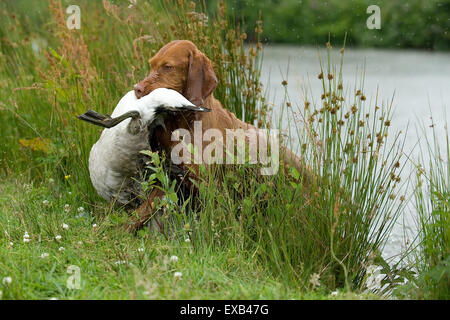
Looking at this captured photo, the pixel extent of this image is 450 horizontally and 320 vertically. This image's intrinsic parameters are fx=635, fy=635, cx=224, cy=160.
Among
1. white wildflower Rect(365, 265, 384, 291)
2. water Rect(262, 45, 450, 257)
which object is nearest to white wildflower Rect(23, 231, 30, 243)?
white wildflower Rect(365, 265, 384, 291)

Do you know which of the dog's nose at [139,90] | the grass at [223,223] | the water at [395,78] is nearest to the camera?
the grass at [223,223]

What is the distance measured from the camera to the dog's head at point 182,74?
11.3 ft

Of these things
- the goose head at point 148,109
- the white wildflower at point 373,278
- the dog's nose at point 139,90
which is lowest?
the white wildflower at point 373,278

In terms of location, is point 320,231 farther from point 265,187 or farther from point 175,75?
point 175,75

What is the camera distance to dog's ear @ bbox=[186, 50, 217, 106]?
346 cm

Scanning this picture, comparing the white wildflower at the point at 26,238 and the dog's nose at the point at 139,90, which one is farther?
the dog's nose at the point at 139,90

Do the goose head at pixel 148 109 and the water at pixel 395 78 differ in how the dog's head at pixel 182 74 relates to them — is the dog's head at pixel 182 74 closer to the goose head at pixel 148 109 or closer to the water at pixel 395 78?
the goose head at pixel 148 109

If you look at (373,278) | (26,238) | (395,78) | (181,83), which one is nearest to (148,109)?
(181,83)

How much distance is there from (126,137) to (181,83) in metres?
0.42

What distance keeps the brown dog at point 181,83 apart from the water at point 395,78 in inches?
154

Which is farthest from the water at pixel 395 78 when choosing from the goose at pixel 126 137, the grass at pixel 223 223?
the goose at pixel 126 137
